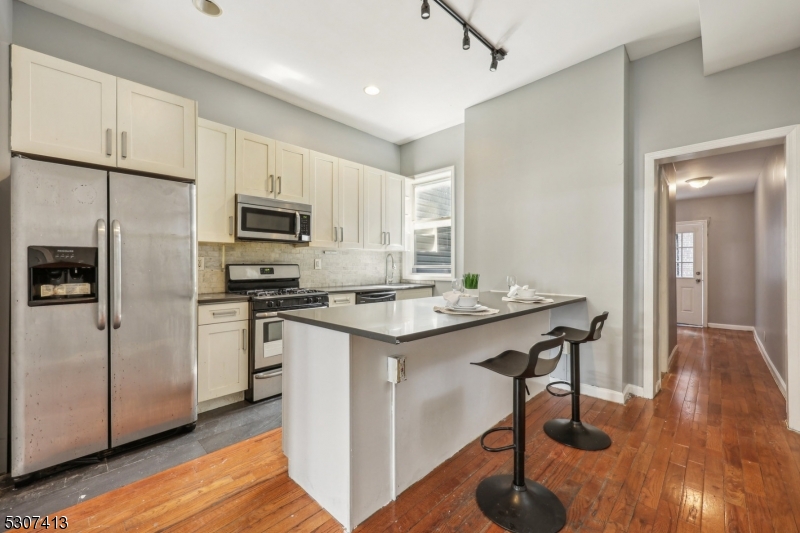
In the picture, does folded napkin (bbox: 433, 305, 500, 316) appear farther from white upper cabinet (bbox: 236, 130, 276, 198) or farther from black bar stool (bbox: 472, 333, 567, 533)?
white upper cabinet (bbox: 236, 130, 276, 198)

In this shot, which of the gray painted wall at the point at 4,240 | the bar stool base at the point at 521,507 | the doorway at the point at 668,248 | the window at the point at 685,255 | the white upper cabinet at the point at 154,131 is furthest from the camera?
the window at the point at 685,255

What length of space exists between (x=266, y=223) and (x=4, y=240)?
1683 millimetres

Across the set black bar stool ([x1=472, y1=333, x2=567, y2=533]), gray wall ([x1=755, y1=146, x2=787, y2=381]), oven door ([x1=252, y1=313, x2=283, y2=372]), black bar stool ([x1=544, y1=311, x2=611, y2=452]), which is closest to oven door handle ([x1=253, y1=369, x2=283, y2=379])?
oven door ([x1=252, y1=313, x2=283, y2=372])

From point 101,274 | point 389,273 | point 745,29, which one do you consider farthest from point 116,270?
point 745,29

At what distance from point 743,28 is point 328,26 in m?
2.79

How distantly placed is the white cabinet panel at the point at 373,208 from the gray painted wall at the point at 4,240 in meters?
2.95

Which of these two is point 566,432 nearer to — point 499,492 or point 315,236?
point 499,492

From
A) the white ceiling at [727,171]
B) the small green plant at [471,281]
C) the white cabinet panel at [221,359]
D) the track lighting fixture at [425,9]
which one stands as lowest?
the white cabinet panel at [221,359]

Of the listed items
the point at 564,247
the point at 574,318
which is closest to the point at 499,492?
the point at 574,318

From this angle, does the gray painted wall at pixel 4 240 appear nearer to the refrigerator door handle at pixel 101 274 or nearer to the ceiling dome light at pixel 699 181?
the refrigerator door handle at pixel 101 274

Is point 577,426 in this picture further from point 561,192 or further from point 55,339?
point 55,339

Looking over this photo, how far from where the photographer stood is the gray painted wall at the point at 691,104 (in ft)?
8.02

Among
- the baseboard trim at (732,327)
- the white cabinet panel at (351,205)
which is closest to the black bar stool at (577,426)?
the white cabinet panel at (351,205)

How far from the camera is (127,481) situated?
1.91 meters
